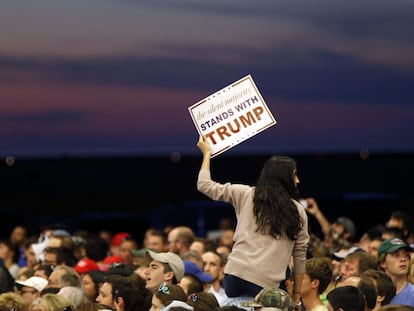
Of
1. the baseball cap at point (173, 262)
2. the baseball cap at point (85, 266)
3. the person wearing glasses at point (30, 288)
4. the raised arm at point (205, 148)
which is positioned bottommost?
the person wearing glasses at point (30, 288)

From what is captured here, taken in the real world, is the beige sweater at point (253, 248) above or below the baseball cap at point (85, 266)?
above

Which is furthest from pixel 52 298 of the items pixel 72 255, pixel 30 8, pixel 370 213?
pixel 370 213

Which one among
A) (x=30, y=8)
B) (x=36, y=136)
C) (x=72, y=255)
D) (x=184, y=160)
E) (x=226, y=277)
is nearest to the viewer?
(x=226, y=277)

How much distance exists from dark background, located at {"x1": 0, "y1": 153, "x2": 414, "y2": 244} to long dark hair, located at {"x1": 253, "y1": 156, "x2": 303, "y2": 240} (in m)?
10.2

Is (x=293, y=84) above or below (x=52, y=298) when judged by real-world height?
above

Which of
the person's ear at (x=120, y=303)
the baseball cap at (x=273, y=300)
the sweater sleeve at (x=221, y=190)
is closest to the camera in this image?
the baseball cap at (x=273, y=300)

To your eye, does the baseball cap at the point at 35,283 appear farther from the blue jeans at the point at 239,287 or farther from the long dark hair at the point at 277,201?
the long dark hair at the point at 277,201

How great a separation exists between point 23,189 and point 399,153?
5690mm

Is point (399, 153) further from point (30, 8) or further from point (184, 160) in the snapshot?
point (30, 8)

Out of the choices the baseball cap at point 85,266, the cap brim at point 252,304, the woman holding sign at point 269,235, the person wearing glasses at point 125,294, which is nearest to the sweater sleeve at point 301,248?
the woman holding sign at point 269,235

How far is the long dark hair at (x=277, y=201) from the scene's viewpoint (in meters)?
6.62

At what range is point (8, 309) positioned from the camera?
7836 millimetres

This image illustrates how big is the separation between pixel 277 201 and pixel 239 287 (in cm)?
51

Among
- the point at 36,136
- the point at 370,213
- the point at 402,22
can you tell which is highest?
the point at 402,22
